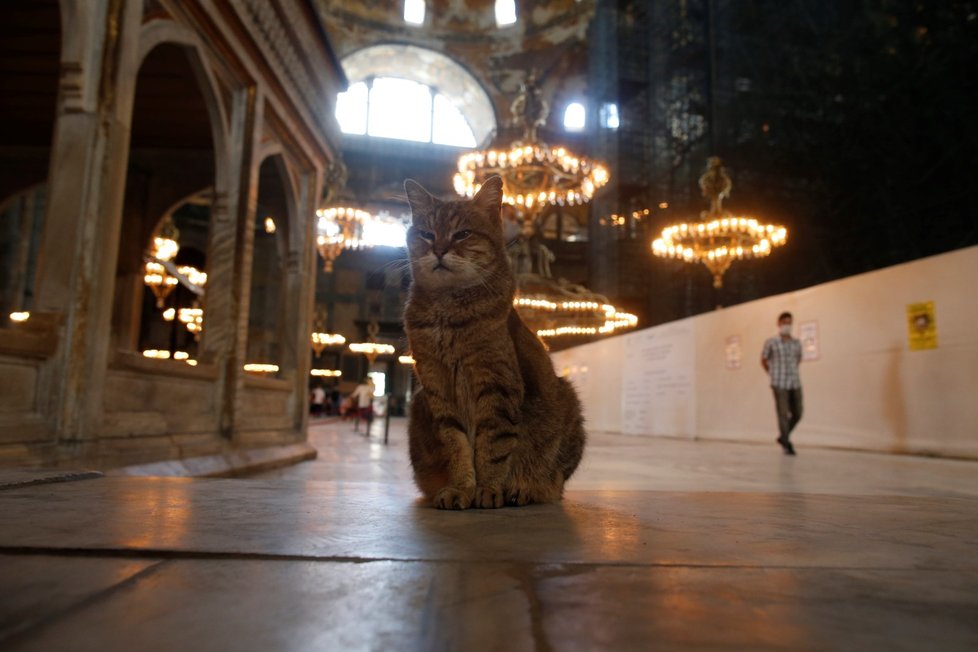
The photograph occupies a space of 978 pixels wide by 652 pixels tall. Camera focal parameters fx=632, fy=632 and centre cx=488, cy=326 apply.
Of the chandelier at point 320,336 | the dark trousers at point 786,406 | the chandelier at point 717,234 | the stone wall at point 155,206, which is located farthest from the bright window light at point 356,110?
the dark trousers at point 786,406

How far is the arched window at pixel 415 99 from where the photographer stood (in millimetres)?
23375

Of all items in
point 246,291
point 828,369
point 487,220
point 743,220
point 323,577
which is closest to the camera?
point 323,577

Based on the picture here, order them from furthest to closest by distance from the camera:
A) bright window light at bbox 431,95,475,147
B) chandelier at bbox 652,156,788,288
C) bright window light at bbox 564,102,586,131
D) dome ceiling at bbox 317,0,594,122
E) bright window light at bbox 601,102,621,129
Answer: bright window light at bbox 431,95,475,147
bright window light at bbox 564,102,586,131
dome ceiling at bbox 317,0,594,122
bright window light at bbox 601,102,621,129
chandelier at bbox 652,156,788,288

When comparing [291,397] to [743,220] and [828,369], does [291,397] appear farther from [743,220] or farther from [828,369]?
[743,220]

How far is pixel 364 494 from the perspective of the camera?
193 centimetres

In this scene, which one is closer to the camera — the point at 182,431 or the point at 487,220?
the point at 487,220

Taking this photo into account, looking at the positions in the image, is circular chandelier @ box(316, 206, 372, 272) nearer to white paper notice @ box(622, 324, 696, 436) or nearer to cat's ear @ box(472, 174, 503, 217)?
white paper notice @ box(622, 324, 696, 436)

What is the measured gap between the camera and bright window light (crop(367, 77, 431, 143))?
24.0 m

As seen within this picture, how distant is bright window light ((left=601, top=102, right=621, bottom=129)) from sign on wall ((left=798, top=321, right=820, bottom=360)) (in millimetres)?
11042

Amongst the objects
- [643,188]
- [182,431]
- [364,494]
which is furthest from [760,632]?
[643,188]

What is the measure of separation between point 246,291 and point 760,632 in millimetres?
4663

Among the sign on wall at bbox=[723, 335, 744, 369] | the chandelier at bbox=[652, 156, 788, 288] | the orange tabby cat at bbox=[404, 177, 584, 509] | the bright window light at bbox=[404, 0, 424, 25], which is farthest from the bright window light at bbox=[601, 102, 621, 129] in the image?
the orange tabby cat at bbox=[404, 177, 584, 509]

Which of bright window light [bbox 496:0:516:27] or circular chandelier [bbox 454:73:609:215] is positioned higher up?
bright window light [bbox 496:0:516:27]

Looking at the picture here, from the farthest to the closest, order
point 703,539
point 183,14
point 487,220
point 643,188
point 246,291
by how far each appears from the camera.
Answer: point 643,188
point 246,291
point 183,14
point 487,220
point 703,539
